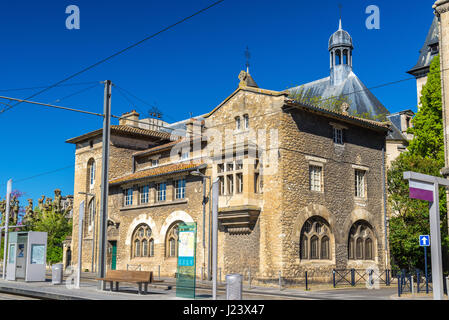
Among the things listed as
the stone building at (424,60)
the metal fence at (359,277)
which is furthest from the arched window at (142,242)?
the stone building at (424,60)

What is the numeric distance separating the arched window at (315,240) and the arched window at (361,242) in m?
2.04

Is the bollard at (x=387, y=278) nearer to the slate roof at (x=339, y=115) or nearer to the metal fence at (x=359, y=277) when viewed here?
the metal fence at (x=359, y=277)

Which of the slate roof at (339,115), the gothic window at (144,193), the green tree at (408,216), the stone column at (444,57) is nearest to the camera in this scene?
the stone column at (444,57)

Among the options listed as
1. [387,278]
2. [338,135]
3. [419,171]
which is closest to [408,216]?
[419,171]

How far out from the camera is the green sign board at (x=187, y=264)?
16.0m

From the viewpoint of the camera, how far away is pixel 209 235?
27.9 metres

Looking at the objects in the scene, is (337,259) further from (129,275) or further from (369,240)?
(129,275)

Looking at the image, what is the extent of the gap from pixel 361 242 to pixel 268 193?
694 cm

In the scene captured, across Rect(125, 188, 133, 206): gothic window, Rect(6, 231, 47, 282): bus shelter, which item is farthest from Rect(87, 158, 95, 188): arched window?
Rect(6, 231, 47, 282): bus shelter

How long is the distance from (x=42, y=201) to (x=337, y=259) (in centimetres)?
3669

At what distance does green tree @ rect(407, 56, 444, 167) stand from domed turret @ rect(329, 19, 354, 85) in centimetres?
2006

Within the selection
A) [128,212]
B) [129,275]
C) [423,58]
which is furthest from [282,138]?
[423,58]

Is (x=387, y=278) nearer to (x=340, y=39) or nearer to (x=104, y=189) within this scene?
(x=104, y=189)

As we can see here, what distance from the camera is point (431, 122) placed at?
32.0m
